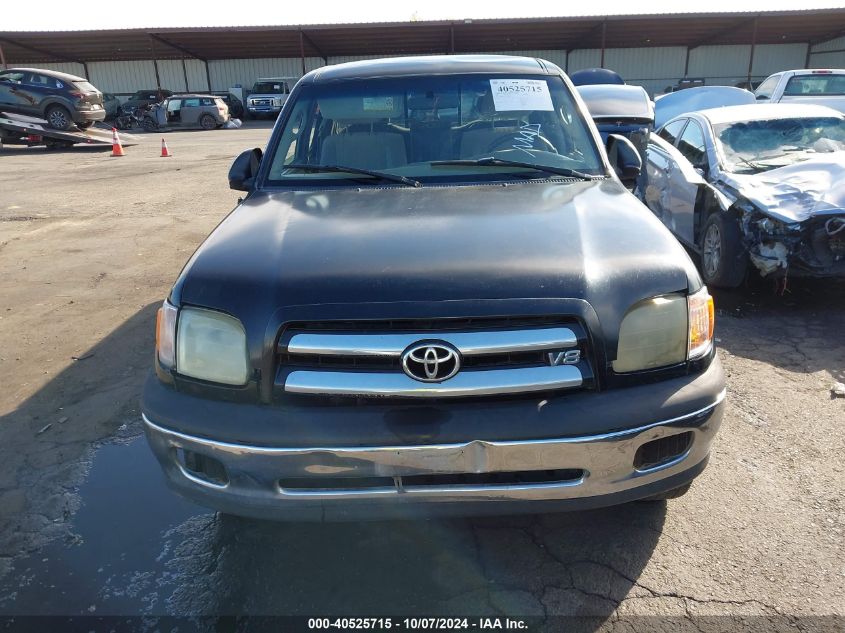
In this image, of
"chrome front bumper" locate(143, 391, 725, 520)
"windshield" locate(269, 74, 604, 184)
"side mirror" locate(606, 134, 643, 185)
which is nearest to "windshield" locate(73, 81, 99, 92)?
"windshield" locate(269, 74, 604, 184)

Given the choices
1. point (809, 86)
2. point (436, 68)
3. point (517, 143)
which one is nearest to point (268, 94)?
point (809, 86)

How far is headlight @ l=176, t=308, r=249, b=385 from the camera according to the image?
1.96 metres

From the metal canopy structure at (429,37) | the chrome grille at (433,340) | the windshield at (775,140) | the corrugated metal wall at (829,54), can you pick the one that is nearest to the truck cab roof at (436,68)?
the chrome grille at (433,340)

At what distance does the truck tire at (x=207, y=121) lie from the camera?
27.0 m

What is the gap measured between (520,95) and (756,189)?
269 cm

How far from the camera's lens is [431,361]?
1.83m

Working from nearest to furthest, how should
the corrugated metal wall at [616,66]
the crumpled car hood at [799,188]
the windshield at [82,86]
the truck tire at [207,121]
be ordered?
the crumpled car hood at [799,188] → the windshield at [82,86] → the truck tire at [207,121] → the corrugated metal wall at [616,66]

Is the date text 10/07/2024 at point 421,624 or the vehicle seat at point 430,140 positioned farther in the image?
the vehicle seat at point 430,140

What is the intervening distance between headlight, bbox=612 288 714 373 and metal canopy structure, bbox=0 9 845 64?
1219 inches

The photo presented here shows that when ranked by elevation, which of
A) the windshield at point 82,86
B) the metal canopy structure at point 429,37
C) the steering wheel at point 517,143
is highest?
the metal canopy structure at point 429,37

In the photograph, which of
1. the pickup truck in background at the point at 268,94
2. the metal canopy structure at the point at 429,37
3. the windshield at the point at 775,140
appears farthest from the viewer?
the pickup truck in background at the point at 268,94

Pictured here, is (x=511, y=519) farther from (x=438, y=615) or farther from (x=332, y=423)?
(x=332, y=423)

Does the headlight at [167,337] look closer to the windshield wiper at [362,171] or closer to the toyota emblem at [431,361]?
the toyota emblem at [431,361]

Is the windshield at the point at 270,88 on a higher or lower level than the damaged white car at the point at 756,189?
higher
